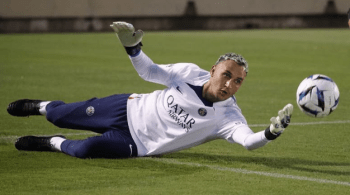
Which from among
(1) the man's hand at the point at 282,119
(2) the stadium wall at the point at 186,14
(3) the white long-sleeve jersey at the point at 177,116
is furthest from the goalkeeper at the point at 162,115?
(2) the stadium wall at the point at 186,14

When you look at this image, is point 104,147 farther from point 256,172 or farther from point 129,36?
point 256,172

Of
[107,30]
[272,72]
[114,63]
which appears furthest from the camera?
[107,30]

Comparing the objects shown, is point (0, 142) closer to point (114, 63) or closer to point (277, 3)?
point (114, 63)

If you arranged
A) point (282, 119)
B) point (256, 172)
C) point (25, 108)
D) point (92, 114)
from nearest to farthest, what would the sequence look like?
1. point (282, 119)
2. point (256, 172)
3. point (92, 114)
4. point (25, 108)

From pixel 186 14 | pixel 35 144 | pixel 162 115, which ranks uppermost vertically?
pixel 162 115

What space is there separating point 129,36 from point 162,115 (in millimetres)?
844

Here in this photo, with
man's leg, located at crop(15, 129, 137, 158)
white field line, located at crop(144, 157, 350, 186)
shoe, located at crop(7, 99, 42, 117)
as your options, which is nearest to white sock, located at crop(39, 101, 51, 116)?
shoe, located at crop(7, 99, 42, 117)

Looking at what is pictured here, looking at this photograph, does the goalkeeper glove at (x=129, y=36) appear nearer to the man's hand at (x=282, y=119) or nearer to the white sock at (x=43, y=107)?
the white sock at (x=43, y=107)

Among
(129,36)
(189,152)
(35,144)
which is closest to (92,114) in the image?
(35,144)

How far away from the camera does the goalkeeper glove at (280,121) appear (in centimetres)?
587

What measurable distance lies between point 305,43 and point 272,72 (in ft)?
32.9

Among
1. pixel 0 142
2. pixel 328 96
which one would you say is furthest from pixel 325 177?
pixel 0 142

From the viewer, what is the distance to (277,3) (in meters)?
38.8

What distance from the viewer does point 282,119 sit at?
591cm
